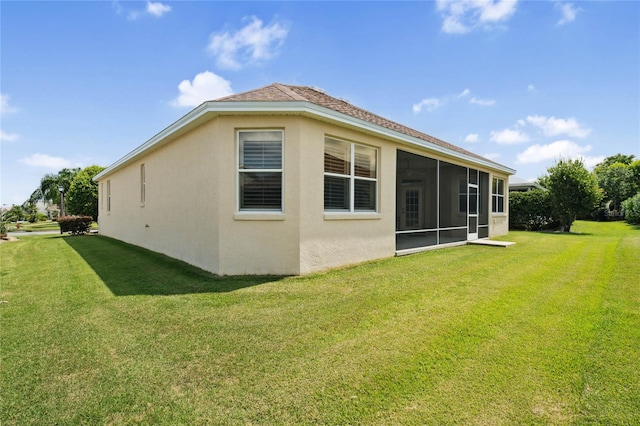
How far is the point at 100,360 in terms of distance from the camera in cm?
317

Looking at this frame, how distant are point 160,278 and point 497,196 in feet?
50.8

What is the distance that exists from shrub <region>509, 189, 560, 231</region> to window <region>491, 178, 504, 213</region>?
374cm

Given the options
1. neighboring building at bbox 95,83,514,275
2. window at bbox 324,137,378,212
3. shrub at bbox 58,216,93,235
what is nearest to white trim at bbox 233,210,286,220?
neighboring building at bbox 95,83,514,275

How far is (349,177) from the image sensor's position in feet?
25.1

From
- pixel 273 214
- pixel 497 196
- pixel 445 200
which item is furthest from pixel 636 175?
pixel 273 214

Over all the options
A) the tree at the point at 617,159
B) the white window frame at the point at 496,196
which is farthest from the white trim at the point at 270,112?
the tree at the point at 617,159

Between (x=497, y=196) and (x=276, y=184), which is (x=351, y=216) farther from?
(x=497, y=196)

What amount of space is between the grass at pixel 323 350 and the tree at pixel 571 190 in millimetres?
13310

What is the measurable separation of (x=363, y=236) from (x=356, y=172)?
1.65 meters

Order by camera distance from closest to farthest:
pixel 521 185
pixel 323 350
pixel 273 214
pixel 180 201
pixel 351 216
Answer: pixel 323 350 → pixel 273 214 → pixel 351 216 → pixel 180 201 → pixel 521 185

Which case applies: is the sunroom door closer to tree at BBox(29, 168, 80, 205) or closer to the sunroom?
the sunroom

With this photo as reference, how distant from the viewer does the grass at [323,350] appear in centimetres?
238

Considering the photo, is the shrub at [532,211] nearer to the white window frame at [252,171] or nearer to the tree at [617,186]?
the white window frame at [252,171]

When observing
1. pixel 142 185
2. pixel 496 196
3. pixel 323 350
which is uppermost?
pixel 142 185
